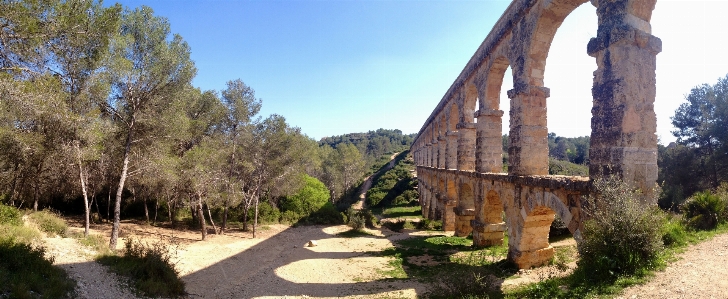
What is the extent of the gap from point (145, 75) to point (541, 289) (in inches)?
511

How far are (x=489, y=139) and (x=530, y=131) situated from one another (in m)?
2.67

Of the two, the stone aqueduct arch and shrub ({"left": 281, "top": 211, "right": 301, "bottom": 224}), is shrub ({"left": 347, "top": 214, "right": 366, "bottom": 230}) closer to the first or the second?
shrub ({"left": 281, "top": 211, "right": 301, "bottom": 224})

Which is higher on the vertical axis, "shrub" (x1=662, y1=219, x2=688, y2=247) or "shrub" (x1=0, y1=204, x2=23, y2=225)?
"shrub" (x1=662, y1=219, x2=688, y2=247)

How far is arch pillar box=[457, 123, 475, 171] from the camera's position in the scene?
559 inches

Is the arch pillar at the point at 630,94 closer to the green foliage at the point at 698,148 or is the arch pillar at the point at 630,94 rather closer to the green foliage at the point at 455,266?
the green foliage at the point at 455,266

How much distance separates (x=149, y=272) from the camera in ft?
26.6

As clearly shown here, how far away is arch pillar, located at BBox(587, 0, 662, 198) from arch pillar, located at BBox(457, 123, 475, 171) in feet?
27.1

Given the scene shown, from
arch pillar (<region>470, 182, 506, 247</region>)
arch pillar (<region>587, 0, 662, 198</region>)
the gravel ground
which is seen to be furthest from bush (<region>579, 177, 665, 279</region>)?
the gravel ground

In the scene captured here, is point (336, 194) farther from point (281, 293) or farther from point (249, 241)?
point (281, 293)

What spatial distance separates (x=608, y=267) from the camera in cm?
506

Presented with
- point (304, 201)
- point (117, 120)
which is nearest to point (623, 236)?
point (117, 120)

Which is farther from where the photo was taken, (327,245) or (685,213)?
(327,245)

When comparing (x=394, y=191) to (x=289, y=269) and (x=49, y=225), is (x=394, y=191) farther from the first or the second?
(x=49, y=225)

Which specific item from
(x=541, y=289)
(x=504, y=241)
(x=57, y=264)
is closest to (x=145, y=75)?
(x=57, y=264)
